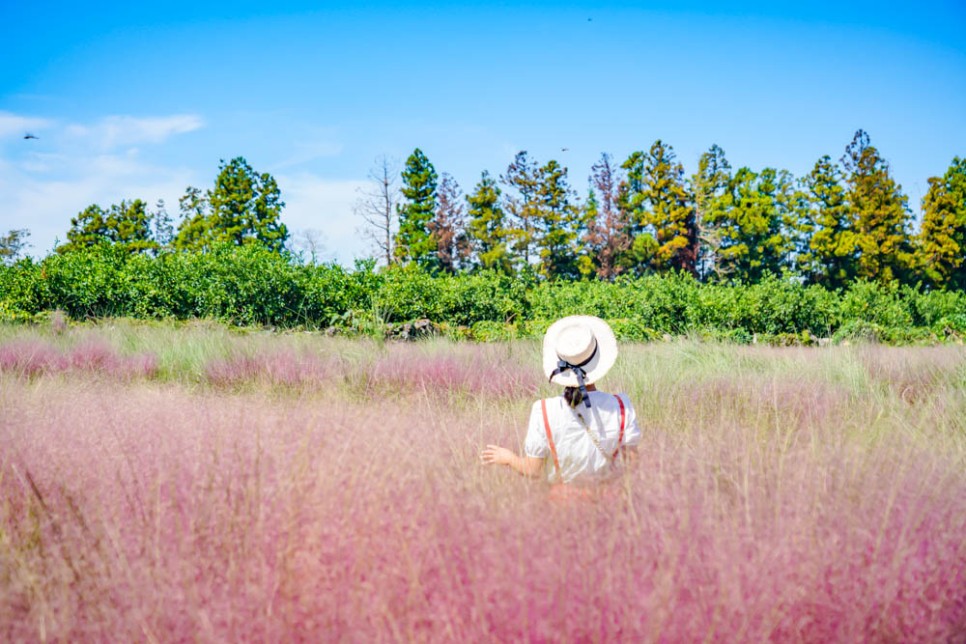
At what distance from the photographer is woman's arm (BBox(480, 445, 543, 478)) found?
2.56 meters

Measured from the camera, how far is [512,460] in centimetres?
256

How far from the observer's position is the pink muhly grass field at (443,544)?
1511 millimetres

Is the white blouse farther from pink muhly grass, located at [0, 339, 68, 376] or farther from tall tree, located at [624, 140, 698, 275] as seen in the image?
tall tree, located at [624, 140, 698, 275]

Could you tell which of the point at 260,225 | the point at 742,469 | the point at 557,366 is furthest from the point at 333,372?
the point at 260,225

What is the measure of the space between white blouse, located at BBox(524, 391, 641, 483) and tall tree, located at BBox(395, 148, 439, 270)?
97.2 ft

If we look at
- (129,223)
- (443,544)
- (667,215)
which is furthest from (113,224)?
(443,544)

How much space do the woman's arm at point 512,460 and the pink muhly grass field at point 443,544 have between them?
164 millimetres

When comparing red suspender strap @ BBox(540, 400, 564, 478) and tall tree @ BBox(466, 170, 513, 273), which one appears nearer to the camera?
red suspender strap @ BBox(540, 400, 564, 478)

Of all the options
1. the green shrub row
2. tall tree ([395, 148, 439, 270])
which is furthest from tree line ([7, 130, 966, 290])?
the green shrub row

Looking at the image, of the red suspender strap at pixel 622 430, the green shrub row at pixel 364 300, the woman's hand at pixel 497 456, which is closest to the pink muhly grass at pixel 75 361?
the green shrub row at pixel 364 300

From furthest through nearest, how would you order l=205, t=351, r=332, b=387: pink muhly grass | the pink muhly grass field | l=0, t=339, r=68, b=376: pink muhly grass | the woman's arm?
l=0, t=339, r=68, b=376: pink muhly grass → l=205, t=351, r=332, b=387: pink muhly grass → the woman's arm → the pink muhly grass field

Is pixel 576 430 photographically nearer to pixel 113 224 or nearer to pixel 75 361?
pixel 75 361

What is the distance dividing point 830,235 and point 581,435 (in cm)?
3385

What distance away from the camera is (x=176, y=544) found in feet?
5.84
